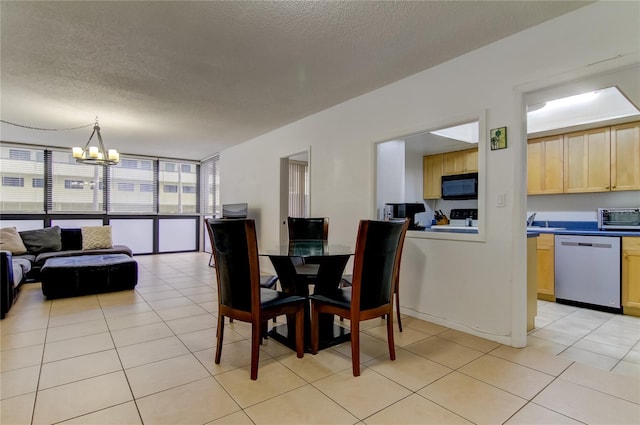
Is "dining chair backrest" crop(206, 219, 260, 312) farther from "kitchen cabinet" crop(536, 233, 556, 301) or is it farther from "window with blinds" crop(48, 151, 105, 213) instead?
"window with blinds" crop(48, 151, 105, 213)

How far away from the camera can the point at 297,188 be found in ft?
24.8

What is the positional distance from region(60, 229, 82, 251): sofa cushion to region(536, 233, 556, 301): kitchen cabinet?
7369 mm

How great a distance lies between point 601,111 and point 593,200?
1.12m

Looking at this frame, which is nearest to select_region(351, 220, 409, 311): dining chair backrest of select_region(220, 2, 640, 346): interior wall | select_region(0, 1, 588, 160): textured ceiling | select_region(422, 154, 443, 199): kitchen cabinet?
select_region(220, 2, 640, 346): interior wall

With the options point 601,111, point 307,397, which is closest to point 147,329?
point 307,397

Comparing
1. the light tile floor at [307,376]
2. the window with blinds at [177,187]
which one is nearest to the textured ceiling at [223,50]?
the light tile floor at [307,376]

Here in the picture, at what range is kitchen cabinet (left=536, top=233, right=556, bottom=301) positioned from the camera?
392 centimetres

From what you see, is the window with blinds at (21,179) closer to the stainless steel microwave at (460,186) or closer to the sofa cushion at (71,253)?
the sofa cushion at (71,253)

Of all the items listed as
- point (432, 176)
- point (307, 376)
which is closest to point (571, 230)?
point (432, 176)

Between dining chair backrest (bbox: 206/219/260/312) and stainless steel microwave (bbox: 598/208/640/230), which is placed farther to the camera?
stainless steel microwave (bbox: 598/208/640/230)

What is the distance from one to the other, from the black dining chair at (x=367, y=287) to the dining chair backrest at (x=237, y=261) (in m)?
0.50

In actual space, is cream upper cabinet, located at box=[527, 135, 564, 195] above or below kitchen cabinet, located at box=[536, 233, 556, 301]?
above

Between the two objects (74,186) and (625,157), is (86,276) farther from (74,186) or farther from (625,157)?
(625,157)

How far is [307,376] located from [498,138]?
2306 millimetres
